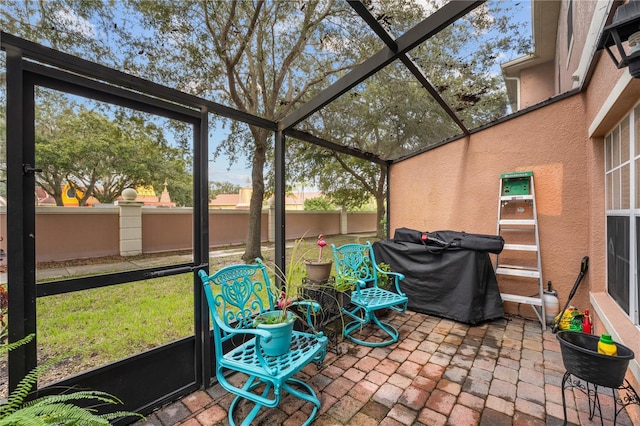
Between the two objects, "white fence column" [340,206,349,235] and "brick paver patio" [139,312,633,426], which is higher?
"white fence column" [340,206,349,235]

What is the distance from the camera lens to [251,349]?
74.8 inches

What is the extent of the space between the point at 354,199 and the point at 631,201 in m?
7.94

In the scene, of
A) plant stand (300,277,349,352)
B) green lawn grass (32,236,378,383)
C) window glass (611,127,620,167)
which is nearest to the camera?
green lawn grass (32,236,378,383)

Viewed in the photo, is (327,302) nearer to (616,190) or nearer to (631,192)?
(631,192)

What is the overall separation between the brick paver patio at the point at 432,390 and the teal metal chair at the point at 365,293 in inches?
7.9

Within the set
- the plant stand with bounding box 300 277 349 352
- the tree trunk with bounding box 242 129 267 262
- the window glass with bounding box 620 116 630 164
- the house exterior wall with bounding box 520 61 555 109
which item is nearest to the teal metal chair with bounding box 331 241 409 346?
the plant stand with bounding box 300 277 349 352

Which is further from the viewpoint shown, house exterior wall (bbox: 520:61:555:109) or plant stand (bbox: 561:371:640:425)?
house exterior wall (bbox: 520:61:555:109)

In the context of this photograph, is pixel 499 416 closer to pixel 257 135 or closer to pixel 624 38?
pixel 624 38

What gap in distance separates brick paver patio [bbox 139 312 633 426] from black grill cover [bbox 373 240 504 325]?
42 centimetres

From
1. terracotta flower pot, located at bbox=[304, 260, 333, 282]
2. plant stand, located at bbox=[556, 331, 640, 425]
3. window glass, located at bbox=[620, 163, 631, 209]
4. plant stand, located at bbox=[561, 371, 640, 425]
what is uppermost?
window glass, located at bbox=[620, 163, 631, 209]

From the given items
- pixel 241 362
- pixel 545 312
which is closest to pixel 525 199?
pixel 545 312

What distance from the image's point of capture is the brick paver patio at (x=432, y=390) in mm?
1729

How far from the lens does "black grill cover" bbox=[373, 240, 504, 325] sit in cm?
315

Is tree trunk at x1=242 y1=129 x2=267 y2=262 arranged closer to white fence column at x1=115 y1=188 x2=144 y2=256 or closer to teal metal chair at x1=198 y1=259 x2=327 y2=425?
white fence column at x1=115 y1=188 x2=144 y2=256
